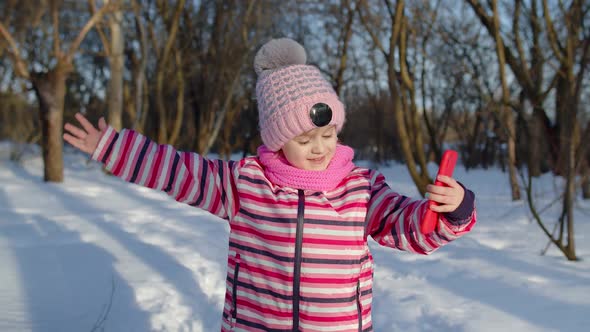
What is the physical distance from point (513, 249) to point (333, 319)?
3.37m

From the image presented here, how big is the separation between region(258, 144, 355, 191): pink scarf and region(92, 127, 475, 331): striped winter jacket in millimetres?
26

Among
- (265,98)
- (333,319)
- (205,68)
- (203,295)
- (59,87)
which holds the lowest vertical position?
(203,295)

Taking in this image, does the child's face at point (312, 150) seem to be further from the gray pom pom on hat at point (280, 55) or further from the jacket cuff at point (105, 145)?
the jacket cuff at point (105, 145)

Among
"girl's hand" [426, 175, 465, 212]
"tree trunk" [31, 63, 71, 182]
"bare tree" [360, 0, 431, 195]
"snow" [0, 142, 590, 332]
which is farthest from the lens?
"tree trunk" [31, 63, 71, 182]

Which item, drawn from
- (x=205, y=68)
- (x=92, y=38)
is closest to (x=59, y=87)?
(x=205, y=68)

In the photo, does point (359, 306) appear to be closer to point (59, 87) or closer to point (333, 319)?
point (333, 319)

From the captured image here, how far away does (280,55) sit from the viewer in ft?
5.70

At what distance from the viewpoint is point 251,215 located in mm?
1624

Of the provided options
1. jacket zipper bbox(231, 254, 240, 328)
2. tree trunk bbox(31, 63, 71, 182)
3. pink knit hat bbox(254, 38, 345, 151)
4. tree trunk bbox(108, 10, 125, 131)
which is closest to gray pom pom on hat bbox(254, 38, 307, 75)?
pink knit hat bbox(254, 38, 345, 151)

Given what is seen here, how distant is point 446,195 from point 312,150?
0.49 metres

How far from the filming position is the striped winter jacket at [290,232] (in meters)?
1.54

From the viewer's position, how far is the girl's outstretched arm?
152cm

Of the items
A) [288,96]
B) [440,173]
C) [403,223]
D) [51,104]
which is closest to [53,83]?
[51,104]

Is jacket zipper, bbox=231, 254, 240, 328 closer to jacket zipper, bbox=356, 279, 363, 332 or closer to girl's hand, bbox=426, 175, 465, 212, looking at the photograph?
jacket zipper, bbox=356, 279, 363, 332
